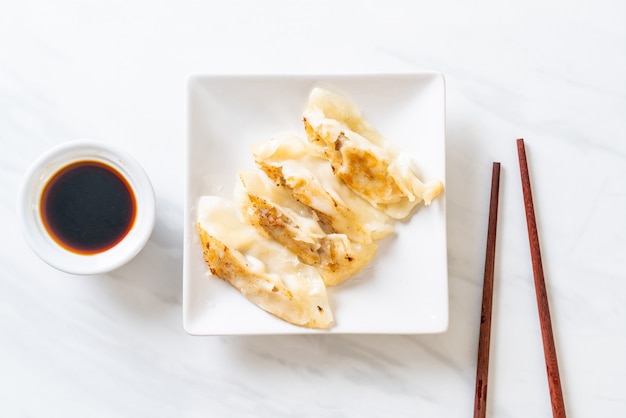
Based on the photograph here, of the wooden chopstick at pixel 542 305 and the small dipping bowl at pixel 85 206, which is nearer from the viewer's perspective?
the small dipping bowl at pixel 85 206

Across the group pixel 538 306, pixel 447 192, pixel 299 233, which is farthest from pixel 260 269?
pixel 538 306

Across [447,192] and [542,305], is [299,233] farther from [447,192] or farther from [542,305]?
[542,305]

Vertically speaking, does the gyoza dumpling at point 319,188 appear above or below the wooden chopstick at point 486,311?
above

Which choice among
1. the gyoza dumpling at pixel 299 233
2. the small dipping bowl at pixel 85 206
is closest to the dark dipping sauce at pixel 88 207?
the small dipping bowl at pixel 85 206

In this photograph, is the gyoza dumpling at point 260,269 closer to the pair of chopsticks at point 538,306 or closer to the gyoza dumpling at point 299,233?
the gyoza dumpling at point 299,233

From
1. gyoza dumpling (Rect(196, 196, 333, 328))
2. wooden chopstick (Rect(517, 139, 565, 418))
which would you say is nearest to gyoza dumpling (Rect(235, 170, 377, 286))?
gyoza dumpling (Rect(196, 196, 333, 328))

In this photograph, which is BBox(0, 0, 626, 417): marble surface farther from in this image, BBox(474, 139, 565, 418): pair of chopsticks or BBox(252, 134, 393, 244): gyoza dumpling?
BBox(252, 134, 393, 244): gyoza dumpling
